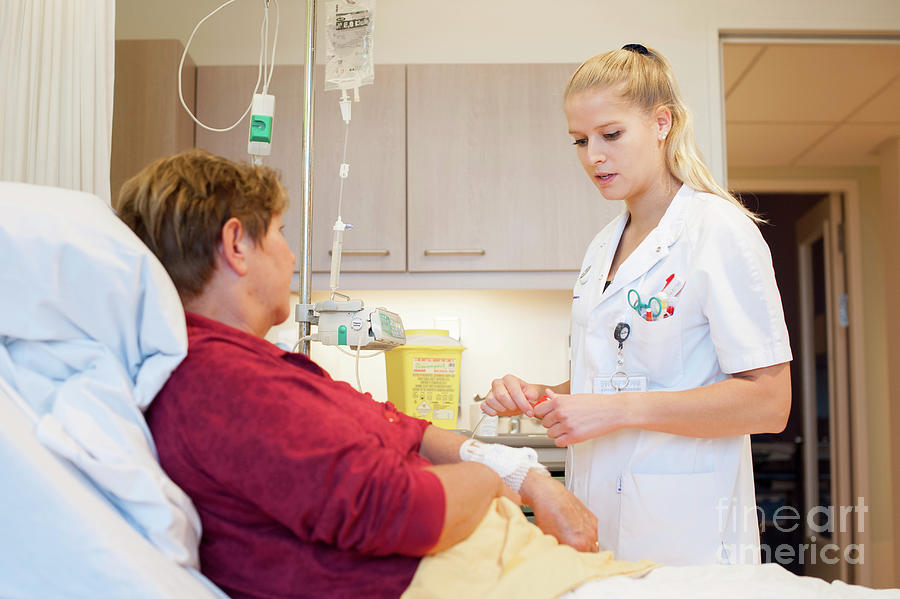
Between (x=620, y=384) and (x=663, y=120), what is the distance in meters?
0.52

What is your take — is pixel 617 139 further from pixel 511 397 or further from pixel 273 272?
pixel 273 272

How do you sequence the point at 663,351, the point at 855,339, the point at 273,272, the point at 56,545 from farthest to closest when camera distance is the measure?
the point at 855,339 → the point at 663,351 → the point at 273,272 → the point at 56,545

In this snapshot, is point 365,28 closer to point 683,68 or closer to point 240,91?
point 240,91

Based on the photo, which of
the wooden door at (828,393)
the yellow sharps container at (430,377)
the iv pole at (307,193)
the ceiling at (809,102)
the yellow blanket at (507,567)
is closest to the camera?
the yellow blanket at (507,567)

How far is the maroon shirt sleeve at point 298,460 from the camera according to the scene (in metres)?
0.90

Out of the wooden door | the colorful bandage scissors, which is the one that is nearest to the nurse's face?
the colorful bandage scissors

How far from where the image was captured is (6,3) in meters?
1.54

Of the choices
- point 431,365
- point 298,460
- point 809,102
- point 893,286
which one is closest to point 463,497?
point 298,460

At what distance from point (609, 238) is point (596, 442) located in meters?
0.45

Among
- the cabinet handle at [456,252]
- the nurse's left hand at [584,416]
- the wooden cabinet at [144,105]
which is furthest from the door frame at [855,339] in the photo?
the nurse's left hand at [584,416]

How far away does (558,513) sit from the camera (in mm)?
1207

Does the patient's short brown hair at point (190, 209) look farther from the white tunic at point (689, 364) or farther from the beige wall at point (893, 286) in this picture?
the beige wall at point (893, 286)

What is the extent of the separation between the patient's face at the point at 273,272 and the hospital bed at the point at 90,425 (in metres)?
0.14

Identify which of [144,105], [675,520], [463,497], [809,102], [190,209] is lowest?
[675,520]
